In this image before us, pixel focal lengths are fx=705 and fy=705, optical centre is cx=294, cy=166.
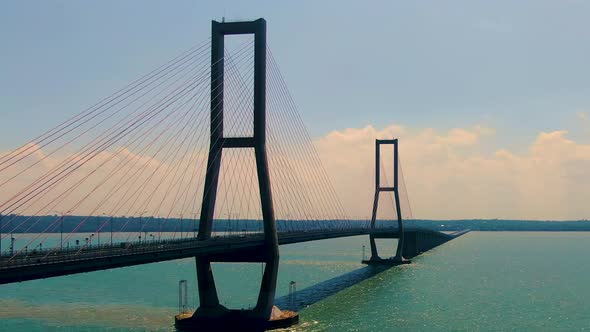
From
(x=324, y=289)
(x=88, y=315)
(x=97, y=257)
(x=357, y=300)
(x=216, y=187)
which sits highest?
(x=216, y=187)

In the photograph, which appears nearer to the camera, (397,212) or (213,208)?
(213,208)

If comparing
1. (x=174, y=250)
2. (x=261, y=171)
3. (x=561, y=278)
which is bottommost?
(x=561, y=278)

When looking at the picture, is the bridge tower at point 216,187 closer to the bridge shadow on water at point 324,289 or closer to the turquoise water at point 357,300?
the turquoise water at point 357,300

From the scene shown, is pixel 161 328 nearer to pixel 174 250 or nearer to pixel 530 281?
pixel 174 250

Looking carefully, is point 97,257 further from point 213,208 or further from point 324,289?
point 324,289

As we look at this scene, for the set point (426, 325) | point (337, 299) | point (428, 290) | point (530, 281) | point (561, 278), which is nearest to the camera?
point (426, 325)

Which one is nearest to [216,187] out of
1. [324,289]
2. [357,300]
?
[357,300]

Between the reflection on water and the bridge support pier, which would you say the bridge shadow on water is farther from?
the reflection on water

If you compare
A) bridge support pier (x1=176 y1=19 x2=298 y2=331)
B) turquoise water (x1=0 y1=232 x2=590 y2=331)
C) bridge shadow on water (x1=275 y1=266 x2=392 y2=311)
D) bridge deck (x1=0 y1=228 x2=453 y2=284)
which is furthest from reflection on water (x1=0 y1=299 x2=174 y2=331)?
bridge shadow on water (x1=275 y1=266 x2=392 y2=311)

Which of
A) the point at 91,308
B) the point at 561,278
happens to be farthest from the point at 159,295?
the point at 561,278
